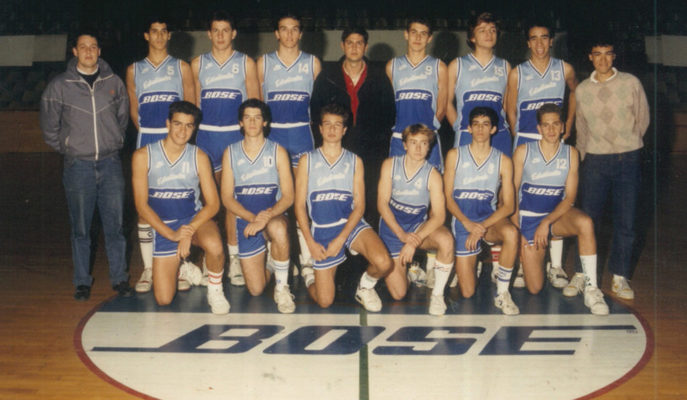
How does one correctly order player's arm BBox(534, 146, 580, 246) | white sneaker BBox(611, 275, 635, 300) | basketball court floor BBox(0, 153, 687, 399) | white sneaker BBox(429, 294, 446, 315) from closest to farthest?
basketball court floor BBox(0, 153, 687, 399)
white sneaker BBox(429, 294, 446, 315)
player's arm BBox(534, 146, 580, 246)
white sneaker BBox(611, 275, 635, 300)

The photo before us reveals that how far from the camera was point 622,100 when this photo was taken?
15.8ft

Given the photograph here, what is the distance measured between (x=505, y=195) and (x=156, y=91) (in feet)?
8.09

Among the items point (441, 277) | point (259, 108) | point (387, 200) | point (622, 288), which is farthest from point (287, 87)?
point (622, 288)

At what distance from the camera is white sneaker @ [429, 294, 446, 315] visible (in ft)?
14.8

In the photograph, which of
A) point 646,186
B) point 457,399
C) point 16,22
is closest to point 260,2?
point 16,22

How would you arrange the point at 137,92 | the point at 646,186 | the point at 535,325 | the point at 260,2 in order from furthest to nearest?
the point at 260,2
the point at 646,186
the point at 137,92
the point at 535,325

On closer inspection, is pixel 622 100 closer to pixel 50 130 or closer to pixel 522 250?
pixel 522 250

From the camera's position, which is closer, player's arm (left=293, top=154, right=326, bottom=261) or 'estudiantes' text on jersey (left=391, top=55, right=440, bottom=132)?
player's arm (left=293, top=154, right=326, bottom=261)

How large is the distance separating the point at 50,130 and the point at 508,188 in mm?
2919

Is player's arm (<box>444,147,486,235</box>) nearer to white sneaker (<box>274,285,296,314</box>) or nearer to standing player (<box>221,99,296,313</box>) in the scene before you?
standing player (<box>221,99,296,313</box>)

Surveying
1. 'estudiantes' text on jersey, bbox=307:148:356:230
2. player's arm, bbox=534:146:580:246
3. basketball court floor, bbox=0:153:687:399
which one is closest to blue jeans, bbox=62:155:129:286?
basketball court floor, bbox=0:153:687:399

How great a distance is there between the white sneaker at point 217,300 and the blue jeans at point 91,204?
0.68 metres

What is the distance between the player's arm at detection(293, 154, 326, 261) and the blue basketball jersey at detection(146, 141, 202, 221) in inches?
26.0

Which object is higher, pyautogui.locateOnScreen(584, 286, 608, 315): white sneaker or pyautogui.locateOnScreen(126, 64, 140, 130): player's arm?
pyautogui.locateOnScreen(126, 64, 140, 130): player's arm
